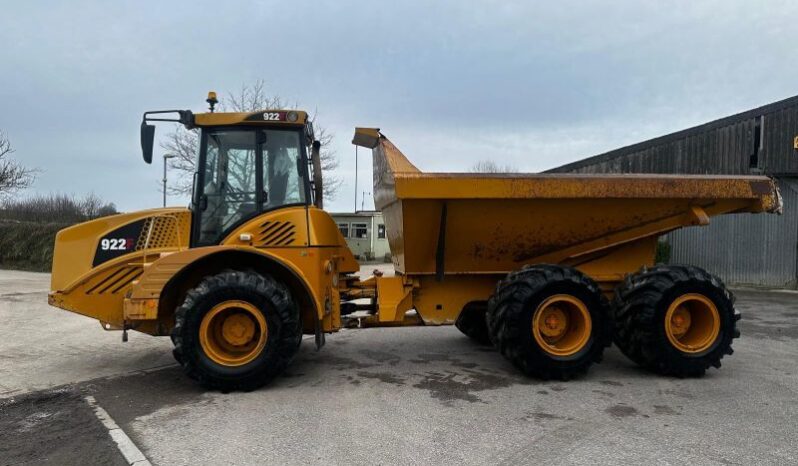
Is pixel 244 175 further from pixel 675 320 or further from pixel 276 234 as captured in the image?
pixel 675 320

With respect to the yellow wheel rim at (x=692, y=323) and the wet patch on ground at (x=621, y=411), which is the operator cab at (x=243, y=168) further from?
the yellow wheel rim at (x=692, y=323)

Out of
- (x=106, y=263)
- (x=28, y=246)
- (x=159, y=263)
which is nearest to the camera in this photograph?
(x=159, y=263)

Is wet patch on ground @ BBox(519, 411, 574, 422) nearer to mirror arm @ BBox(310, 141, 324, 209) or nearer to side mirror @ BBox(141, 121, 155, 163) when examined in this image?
mirror arm @ BBox(310, 141, 324, 209)

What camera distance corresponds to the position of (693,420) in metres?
4.62

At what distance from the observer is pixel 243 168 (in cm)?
594

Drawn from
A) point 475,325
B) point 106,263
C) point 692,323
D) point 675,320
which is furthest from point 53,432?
point 692,323

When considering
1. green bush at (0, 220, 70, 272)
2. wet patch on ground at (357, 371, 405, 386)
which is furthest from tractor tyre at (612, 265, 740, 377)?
green bush at (0, 220, 70, 272)

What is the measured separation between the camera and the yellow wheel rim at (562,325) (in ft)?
19.1

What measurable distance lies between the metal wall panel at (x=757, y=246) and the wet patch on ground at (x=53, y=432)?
16.5 meters

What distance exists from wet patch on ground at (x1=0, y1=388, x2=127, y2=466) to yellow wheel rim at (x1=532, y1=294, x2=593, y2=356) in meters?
4.01

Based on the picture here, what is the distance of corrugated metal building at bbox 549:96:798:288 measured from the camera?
15.4m

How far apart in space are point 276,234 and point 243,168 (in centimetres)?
82

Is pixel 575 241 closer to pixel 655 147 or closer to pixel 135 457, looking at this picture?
pixel 135 457

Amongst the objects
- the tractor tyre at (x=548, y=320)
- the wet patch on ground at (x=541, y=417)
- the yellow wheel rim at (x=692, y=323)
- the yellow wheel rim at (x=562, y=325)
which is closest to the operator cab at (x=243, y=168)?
the tractor tyre at (x=548, y=320)
